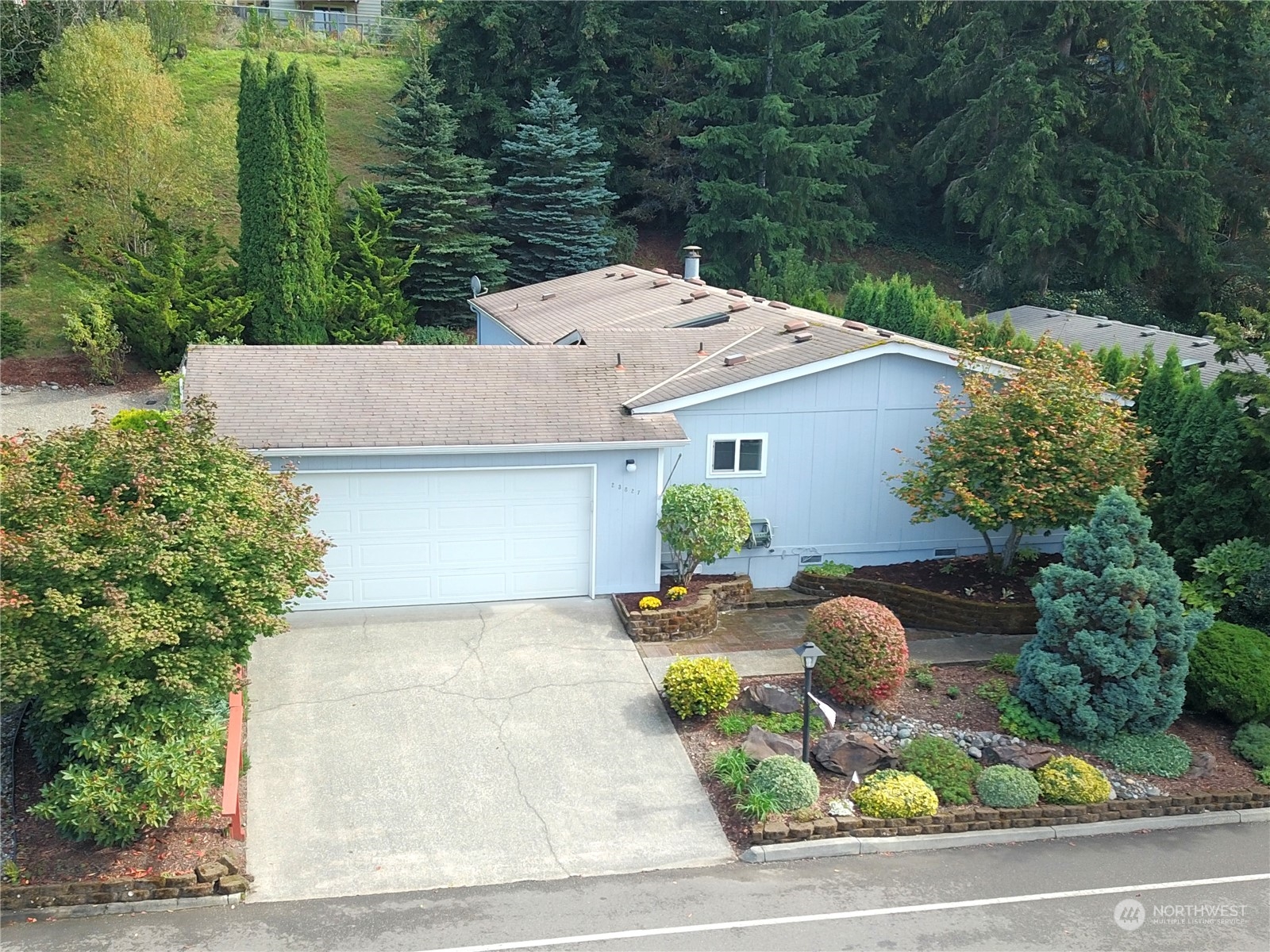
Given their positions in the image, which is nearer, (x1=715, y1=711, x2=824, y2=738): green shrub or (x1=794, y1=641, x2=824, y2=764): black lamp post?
(x1=794, y1=641, x2=824, y2=764): black lamp post

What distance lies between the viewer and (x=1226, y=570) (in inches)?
513

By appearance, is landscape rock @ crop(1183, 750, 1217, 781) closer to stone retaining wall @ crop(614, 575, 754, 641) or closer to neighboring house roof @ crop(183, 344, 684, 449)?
stone retaining wall @ crop(614, 575, 754, 641)

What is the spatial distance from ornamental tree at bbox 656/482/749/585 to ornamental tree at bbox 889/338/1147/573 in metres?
2.37

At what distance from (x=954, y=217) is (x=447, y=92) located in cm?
2044

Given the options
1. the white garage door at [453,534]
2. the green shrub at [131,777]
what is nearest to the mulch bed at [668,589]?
the white garage door at [453,534]

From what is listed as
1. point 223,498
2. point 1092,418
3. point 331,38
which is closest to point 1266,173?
point 1092,418

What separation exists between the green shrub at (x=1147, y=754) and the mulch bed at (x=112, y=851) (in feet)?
28.8

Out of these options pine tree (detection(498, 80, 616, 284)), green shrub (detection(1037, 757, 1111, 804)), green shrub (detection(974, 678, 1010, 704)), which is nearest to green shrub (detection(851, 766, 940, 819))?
green shrub (detection(1037, 757, 1111, 804))

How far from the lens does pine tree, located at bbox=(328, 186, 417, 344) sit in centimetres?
2814

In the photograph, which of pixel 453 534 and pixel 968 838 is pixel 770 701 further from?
pixel 453 534

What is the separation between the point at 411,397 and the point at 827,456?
6035 mm

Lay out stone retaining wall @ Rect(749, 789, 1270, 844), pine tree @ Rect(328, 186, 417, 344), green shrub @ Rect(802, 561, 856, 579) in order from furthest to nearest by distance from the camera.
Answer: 1. pine tree @ Rect(328, 186, 417, 344)
2. green shrub @ Rect(802, 561, 856, 579)
3. stone retaining wall @ Rect(749, 789, 1270, 844)

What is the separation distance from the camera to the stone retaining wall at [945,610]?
14156mm

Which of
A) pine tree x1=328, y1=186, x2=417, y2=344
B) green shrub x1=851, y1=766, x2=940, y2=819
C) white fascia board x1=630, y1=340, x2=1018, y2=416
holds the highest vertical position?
pine tree x1=328, y1=186, x2=417, y2=344
